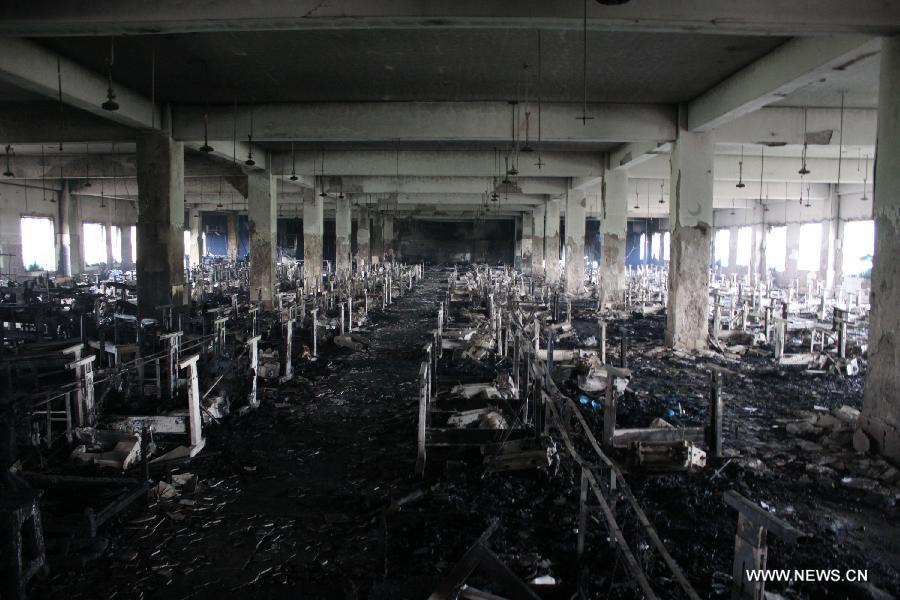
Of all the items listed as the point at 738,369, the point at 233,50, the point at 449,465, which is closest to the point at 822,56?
the point at 738,369

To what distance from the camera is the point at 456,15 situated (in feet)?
20.4

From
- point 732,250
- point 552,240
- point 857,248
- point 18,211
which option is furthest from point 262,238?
point 732,250

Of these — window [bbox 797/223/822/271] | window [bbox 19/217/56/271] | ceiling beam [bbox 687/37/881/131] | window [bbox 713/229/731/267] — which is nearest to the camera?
ceiling beam [bbox 687/37/881/131]

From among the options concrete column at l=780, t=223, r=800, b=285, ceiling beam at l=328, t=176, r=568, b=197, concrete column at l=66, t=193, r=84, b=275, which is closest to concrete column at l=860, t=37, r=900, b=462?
ceiling beam at l=328, t=176, r=568, b=197

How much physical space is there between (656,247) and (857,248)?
2179 cm

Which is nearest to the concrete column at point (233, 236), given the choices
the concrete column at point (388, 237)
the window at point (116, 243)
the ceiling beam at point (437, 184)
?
the window at point (116, 243)

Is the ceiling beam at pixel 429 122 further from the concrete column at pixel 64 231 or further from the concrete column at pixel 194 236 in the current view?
the concrete column at pixel 194 236

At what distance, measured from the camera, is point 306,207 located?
1001 inches

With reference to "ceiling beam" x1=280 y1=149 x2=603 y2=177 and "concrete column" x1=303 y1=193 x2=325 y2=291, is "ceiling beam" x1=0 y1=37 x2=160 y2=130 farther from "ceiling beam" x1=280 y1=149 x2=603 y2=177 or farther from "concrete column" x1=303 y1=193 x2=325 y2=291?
"concrete column" x1=303 y1=193 x2=325 y2=291

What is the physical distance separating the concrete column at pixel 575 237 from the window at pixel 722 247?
18.7 m

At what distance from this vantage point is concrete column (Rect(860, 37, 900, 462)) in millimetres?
6348

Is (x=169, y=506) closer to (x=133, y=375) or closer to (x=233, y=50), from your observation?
(x=133, y=375)

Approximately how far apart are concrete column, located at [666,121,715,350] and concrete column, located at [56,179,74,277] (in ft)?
94.1

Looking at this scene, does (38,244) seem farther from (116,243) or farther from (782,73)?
(782,73)
